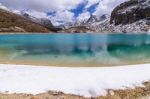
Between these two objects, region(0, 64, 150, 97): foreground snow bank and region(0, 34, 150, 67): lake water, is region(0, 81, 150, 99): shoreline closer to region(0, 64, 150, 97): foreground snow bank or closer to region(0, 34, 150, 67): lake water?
region(0, 64, 150, 97): foreground snow bank

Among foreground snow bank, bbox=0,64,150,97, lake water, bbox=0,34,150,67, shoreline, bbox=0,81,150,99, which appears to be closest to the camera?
shoreline, bbox=0,81,150,99

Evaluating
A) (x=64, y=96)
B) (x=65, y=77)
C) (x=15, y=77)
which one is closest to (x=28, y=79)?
(x=15, y=77)

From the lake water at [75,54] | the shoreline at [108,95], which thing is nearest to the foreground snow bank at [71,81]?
the shoreline at [108,95]

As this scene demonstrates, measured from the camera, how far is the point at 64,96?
14.3 m

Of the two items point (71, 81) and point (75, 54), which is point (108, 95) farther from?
point (75, 54)

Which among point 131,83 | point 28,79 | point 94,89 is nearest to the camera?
point 94,89

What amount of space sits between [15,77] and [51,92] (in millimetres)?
4482

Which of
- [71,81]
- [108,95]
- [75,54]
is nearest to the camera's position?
[108,95]

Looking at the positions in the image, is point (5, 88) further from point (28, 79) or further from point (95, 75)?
point (95, 75)

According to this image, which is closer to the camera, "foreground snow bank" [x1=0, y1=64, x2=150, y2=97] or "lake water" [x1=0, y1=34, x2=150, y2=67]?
"foreground snow bank" [x1=0, y1=64, x2=150, y2=97]

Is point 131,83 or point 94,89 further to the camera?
point 131,83

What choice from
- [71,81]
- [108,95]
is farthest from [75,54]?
[108,95]

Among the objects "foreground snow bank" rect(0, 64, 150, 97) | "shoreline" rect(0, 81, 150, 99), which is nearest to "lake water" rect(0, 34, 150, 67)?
"foreground snow bank" rect(0, 64, 150, 97)

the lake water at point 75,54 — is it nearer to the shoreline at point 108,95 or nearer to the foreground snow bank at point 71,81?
the foreground snow bank at point 71,81
